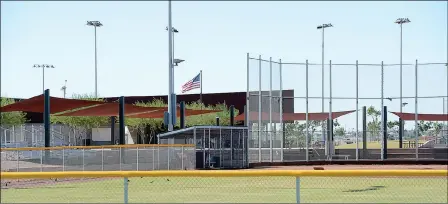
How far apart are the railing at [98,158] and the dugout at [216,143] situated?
2.42ft

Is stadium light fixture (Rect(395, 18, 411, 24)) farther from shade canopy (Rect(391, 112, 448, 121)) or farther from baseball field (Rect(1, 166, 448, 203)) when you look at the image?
baseball field (Rect(1, 166, 448, 203))

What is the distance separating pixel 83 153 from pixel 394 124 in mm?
23357

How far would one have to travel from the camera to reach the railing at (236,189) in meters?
9.55

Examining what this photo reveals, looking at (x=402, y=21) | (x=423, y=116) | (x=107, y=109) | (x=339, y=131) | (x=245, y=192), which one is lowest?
(x=245, y=192)

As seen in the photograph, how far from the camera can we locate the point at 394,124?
42062mm

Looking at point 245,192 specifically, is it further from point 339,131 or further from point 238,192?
point 339,131

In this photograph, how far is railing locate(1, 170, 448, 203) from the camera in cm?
955

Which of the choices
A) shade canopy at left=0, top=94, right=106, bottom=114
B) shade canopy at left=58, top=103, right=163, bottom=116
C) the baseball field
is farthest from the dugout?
the baseball field

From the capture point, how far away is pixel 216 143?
1233 inches

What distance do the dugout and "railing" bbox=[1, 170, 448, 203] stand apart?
380 inches

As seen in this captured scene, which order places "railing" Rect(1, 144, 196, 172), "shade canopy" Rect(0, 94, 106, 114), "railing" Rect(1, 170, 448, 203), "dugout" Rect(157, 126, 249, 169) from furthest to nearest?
"dugout" Rect(157, 126, 249, 169)
"shade canopy" Rect(0, 94, 106, 114)
"railing" Rect(1, 144, 196, 172)
"railing" Rect(1, 170, 448, 203)

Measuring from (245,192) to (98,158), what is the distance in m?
13.0

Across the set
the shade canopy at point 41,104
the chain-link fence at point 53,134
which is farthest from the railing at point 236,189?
the chain-link fence at point 53,134

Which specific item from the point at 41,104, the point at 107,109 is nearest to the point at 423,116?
the point at 107,109
